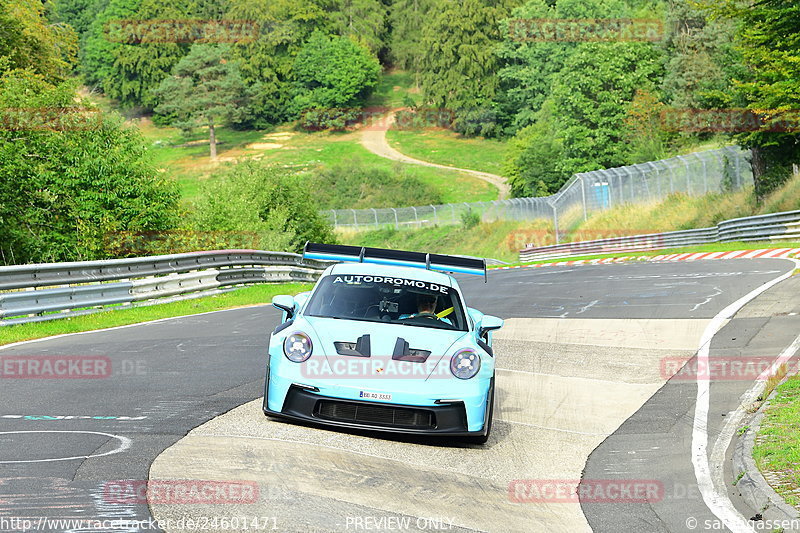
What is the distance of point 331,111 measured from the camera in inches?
5330

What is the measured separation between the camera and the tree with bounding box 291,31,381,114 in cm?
13775

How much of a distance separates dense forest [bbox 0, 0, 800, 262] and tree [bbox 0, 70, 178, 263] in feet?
0.22

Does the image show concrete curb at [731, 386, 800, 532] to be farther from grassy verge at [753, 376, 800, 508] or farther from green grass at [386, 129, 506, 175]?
green grass at [386, 129, 506, 175]

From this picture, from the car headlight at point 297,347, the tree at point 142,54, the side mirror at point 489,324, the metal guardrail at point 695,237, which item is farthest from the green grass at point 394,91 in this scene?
the car headlight at point 297,347

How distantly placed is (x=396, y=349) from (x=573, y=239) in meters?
51.1

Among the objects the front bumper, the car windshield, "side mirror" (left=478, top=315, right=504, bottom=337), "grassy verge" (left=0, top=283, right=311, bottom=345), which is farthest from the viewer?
"grassy verge" (left=0, top=283, right=311, bottom=345)

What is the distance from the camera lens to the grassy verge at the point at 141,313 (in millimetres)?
16077

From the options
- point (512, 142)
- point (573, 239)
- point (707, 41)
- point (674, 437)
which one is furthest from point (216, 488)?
point (512, 142)

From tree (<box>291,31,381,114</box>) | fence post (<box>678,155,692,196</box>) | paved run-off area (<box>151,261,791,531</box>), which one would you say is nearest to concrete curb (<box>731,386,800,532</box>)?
paved run-off area (<box>151,261,791,531</box>)

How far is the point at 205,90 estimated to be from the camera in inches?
5079

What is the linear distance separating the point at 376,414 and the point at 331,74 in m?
133

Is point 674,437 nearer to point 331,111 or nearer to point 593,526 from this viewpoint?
point 593,526

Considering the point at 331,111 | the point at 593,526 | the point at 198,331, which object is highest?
the point at 593,526

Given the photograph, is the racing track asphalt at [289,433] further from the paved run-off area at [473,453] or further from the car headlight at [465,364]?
the car headlight at [465,364]
